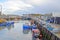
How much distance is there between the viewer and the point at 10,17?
15.9m

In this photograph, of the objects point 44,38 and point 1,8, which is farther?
point 1,8

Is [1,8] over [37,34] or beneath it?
over

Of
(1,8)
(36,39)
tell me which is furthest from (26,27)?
(36,39)

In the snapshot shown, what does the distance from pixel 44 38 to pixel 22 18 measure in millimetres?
11292

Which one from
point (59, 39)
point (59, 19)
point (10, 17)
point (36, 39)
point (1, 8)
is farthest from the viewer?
point (10, 17)

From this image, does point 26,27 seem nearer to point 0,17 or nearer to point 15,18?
point 0,17

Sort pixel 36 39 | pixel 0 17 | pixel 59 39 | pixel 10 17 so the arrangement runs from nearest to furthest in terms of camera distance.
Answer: pixel 59 39
pixel 36 39
pixel 0 17
pixel 10 17

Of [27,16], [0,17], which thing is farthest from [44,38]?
[27,16]

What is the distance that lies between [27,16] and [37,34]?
10.9 meters

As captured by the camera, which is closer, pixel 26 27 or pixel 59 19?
pixel 59 19

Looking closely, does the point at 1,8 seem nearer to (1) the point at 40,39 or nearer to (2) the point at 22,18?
(2) the point at 22,18

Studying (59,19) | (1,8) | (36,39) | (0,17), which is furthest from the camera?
(0,17)

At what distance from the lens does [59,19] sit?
23.5 ft

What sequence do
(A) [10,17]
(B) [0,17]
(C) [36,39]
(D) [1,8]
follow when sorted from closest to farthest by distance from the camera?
(C) [36,39] < (D) [1,8] < (B) [0,17] < (A) [10,17]
